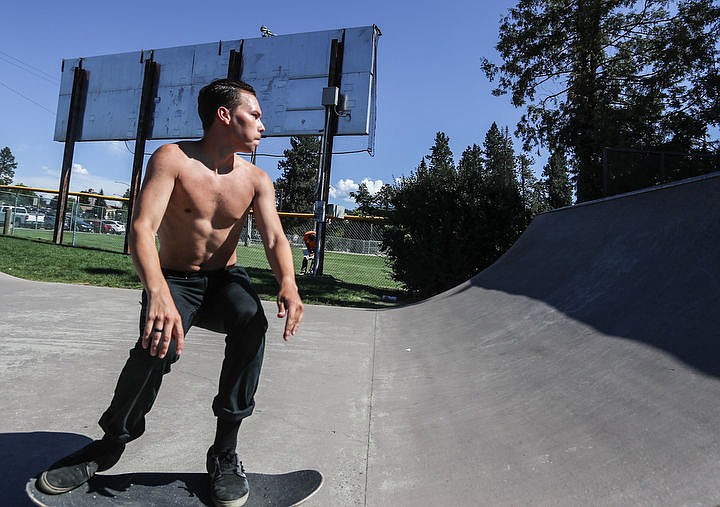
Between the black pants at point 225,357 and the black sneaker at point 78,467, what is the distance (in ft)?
0.26

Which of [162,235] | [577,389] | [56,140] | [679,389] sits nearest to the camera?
[162,235]

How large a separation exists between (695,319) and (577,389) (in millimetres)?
898

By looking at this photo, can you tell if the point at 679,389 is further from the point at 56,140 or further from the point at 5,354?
the point at 56,140

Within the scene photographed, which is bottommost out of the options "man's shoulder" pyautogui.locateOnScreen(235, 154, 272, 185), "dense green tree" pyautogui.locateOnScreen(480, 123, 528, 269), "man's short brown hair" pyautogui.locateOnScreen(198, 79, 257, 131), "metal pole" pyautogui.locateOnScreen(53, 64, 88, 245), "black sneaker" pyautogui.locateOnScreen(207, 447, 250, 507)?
"black sneaker" pyautogui.locateOnScreen(207, 447, 250, 507)

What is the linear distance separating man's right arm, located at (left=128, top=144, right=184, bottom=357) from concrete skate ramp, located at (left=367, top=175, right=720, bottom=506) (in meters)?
1.08

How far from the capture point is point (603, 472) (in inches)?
79.2

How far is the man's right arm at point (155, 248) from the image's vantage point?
1.73 meters

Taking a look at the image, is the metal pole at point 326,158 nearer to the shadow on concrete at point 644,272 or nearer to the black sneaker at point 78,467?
the shadow on concrete at point 644,272

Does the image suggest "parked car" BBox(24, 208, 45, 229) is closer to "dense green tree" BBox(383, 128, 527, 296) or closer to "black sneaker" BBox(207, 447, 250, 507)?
"dense green tree" BBox(383, 128, 527, 296)

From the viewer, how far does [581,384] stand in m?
2.91

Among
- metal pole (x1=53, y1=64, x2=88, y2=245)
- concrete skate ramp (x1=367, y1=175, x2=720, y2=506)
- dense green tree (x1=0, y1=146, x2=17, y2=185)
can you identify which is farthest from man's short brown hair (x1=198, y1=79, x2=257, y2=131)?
dense green tree (x1=0, y1=146, x2=17, y2=185)

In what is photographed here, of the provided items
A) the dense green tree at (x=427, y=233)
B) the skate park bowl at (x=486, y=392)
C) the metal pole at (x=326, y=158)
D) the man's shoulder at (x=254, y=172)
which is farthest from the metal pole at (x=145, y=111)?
the man's shoulder at (x=254, y=172)

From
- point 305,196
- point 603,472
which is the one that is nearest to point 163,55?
point 603,472

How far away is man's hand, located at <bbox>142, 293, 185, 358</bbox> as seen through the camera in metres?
1.72
